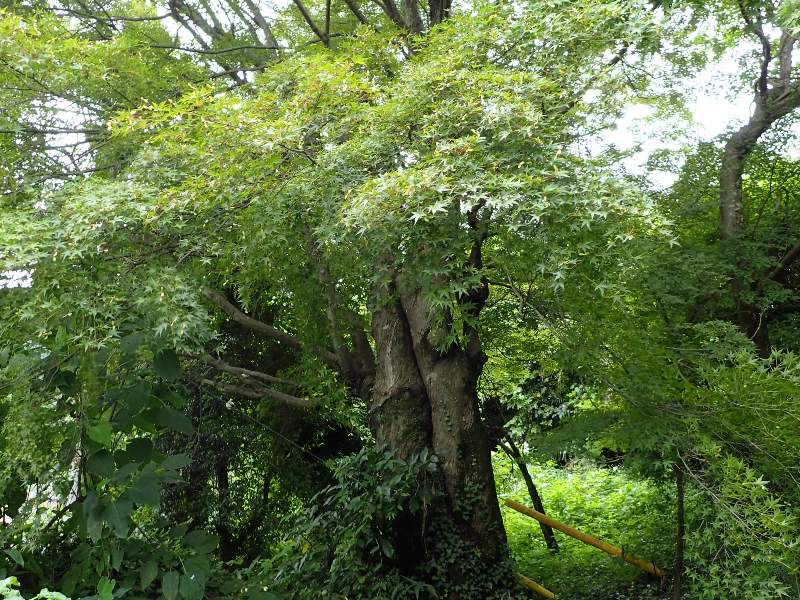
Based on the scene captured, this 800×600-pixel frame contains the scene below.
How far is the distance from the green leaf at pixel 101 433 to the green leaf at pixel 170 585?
16.7 inches

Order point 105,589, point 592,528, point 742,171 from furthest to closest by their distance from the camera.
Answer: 1. point 592,528
2. point 742,171
3. point 105,589

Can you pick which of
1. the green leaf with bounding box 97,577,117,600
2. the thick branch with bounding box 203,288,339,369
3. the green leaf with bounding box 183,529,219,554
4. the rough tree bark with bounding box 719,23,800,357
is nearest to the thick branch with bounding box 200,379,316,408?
the thick branch with bounding box 203,288,339,369

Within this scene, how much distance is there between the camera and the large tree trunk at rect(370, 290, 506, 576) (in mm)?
5234

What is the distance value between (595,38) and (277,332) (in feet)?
11.7

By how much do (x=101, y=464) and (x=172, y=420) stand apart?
0.24 meters

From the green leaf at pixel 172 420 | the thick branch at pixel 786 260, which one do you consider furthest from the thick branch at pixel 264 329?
the green leaf at pixel 172 420

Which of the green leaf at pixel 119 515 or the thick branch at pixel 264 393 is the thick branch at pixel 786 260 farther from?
the green leaf at pixel 119 515

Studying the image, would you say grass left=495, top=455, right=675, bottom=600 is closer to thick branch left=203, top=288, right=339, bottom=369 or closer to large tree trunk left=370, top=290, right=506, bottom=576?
large tree trunk left=370, top=290, right=506, bottom=576

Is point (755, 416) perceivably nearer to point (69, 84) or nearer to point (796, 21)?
point (796, 21)

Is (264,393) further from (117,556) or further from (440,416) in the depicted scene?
(117,556)

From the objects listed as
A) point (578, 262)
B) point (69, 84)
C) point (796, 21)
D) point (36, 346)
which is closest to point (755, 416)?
point (578, 262)

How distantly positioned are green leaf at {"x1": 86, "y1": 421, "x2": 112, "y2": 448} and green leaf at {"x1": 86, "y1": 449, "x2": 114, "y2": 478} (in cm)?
5

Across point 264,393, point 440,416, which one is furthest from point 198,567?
point 264,393

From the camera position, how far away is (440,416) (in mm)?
5418
